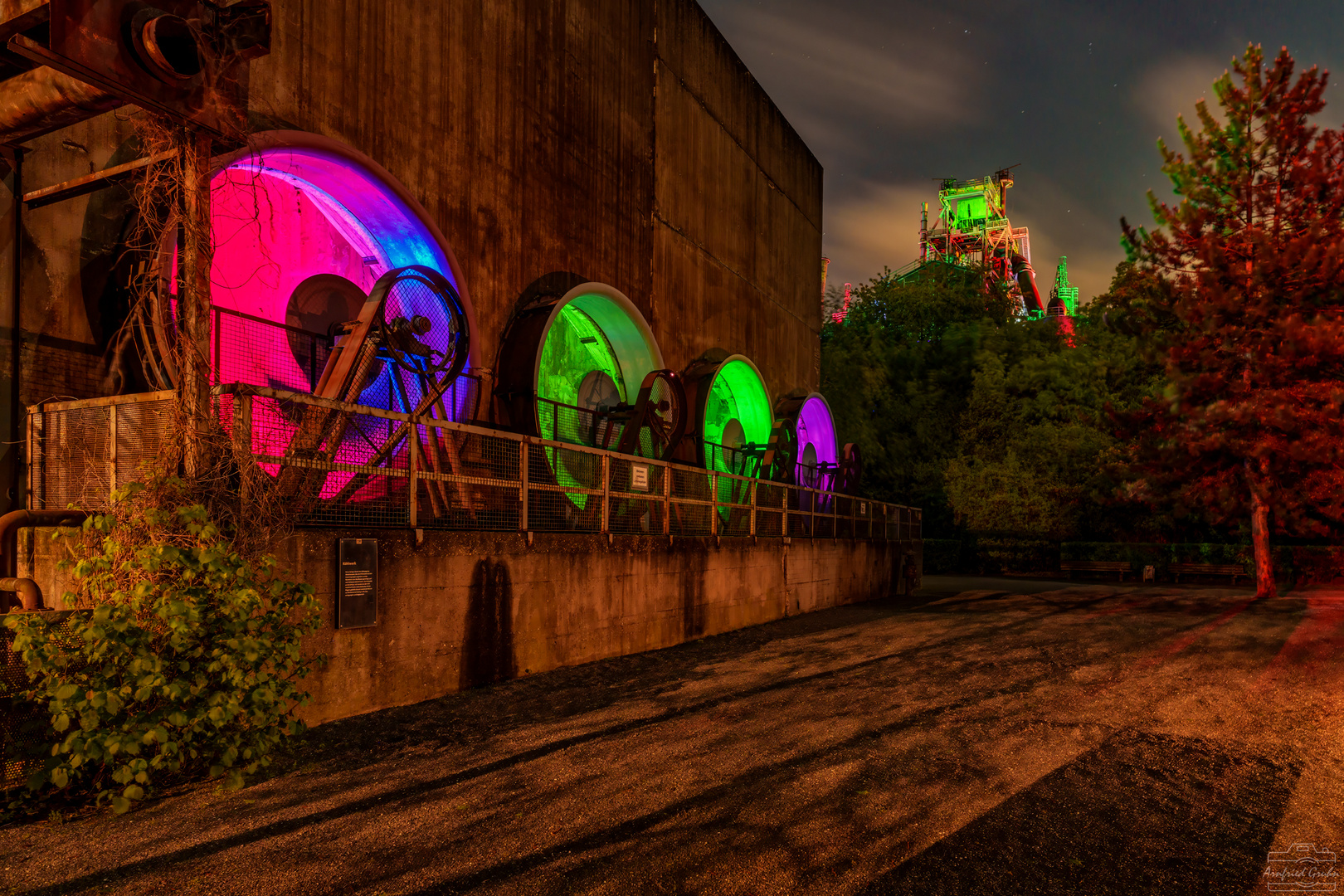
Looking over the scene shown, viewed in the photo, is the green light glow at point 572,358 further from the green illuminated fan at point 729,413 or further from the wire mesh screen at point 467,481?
the wire mesh screen at point 467,481

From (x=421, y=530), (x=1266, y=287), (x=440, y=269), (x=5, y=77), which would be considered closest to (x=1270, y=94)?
(x=1266, y=287)

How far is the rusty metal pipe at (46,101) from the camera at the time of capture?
5.70 metres

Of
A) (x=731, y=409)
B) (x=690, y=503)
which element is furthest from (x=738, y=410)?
(x=690, y=503)

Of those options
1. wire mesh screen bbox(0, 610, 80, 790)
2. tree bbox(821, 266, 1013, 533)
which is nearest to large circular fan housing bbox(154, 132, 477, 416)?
wire mesh screen bbox(0, 610, 80, 790)

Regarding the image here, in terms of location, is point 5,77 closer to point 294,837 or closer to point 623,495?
point 294,837

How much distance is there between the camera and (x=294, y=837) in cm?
431

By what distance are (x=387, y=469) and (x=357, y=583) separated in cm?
106

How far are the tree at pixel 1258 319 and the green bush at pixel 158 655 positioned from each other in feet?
78.6

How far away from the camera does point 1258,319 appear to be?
75.9 ft

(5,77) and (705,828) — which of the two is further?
(5,77)

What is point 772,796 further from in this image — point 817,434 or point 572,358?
point 817,434

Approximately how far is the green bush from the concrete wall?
2.99 feet

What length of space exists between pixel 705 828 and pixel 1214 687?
6.65 m

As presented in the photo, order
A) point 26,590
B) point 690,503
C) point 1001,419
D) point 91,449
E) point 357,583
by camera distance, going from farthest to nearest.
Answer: point 1001,419 → point 690,503 → point 357,583 → point 91,449 → point 26,590
